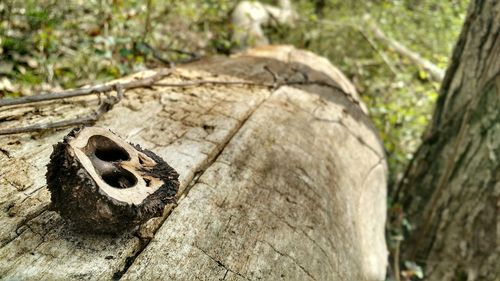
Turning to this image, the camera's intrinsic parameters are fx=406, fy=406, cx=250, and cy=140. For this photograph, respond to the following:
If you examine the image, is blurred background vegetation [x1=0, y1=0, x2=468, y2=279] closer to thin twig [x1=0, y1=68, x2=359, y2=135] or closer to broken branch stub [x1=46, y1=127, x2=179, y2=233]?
thin twig [x1=0, y1=68, x2=359, y2=135]

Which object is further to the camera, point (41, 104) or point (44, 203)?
point (41, 104)

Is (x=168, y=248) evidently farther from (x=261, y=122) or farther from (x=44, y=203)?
(x=261, y=122)

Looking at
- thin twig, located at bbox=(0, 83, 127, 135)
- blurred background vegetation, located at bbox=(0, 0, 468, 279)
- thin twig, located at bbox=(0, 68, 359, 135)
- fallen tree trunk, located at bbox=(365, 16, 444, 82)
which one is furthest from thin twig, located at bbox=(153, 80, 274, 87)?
fallen tree trunk, located at bbox=(365, 16, 444, 82)

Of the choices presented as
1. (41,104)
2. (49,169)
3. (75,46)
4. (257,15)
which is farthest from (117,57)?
(49,169)

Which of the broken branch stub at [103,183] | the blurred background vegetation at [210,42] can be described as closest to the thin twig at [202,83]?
the blurred background vegetation at [210,42]

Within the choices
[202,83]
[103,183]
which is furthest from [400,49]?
[103,183]

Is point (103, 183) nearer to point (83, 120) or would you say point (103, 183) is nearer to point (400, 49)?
point (83, 120)
